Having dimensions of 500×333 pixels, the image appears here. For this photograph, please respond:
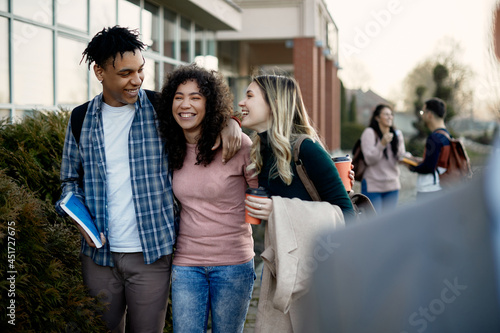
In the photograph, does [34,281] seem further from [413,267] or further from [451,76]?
[451,76]

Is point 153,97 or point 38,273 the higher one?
point 153,97

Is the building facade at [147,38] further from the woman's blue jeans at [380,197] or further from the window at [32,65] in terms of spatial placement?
the woman's blue jeans at [380,197]

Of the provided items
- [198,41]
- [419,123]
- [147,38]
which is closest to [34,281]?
[147,38]

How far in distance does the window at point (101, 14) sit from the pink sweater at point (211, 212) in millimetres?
6602

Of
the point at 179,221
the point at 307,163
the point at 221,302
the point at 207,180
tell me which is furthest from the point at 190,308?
the point at 307,163

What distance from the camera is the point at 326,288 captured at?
2.57 feet

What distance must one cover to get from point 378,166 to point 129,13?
5885 mm

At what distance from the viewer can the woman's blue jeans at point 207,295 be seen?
277cm

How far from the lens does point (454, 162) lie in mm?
5539

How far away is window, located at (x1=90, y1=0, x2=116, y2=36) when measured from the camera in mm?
8594

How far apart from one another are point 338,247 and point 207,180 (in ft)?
6.59

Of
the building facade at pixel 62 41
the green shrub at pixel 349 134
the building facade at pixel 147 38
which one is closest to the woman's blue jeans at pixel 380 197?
the building facade at pixel 147 38

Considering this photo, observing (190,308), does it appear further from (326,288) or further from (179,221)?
(326,288)

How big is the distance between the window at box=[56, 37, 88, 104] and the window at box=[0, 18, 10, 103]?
3.65 ft
